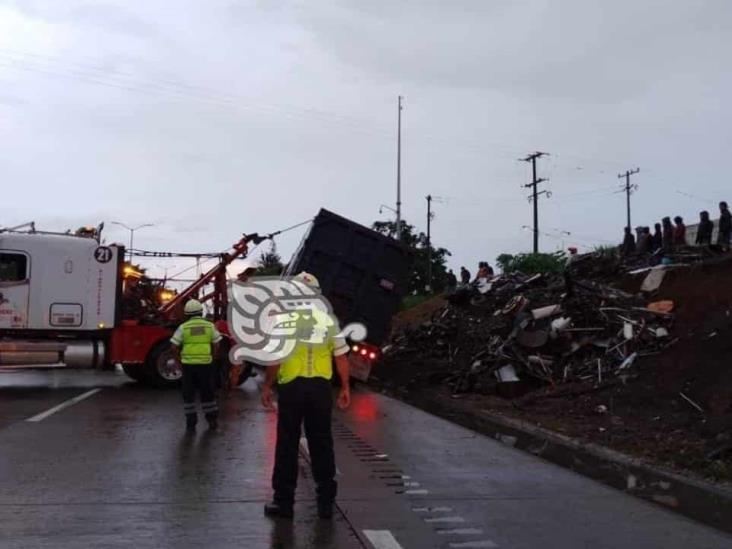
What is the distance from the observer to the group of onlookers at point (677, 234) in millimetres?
21297

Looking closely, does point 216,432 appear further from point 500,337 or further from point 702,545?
point 500,337

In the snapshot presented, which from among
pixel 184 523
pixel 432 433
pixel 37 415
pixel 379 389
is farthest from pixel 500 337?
pixel 184 523

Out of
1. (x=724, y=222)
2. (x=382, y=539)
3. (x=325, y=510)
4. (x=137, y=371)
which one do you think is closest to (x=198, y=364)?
(x=325, y=510)

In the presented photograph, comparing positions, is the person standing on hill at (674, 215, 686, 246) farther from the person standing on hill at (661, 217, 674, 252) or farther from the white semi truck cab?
the white semi truck cab

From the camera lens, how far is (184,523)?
5984 millimetres

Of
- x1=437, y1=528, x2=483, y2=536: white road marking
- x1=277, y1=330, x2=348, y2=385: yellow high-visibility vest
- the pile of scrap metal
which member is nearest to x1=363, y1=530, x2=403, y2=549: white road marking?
x1=437, y1=528, x2=483, y2=536: white road marking

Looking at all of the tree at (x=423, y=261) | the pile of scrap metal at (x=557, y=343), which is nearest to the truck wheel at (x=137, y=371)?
the pile of scrap metal at (x=557, y=343)

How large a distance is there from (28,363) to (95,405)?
3.51 meters

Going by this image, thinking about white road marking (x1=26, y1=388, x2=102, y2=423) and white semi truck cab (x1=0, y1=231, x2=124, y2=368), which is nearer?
white road marking (x1=26, y1=388, x2=102, y2=423)

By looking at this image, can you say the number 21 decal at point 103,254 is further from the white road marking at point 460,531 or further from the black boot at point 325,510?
the white road marking at point 460,531

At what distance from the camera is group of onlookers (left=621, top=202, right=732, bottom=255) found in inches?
838

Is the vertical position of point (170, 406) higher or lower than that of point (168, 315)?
lower

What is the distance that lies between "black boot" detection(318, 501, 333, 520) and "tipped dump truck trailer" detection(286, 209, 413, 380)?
1011 cm

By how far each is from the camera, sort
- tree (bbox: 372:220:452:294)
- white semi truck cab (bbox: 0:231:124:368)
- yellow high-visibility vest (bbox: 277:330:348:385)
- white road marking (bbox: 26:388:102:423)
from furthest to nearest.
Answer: tree (bbox: 372:220:452:294) < white semi truck cab (bbox: 0:231:124:368) < white road marking (bbox: 26:388:102:423) < yellow high-visibility vest (bbox: 277:330:348:385)
